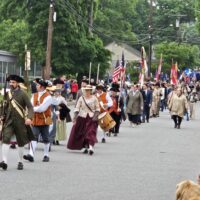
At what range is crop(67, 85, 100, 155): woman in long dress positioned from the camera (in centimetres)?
1791

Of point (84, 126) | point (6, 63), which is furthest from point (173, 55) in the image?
point (84, 126)

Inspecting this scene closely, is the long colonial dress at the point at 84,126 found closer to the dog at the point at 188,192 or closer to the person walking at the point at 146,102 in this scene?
the dog at the point at 188,192

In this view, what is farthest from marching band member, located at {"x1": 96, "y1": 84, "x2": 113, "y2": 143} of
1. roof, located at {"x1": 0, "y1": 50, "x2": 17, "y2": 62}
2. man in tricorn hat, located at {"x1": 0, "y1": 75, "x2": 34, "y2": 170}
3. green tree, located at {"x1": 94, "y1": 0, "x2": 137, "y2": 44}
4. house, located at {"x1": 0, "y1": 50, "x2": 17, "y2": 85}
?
green tree, located at {"x1": 94, "y1": 0, "x2": 137, "y2": 44}

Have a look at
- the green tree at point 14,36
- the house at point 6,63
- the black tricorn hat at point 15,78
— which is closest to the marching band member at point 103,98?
the black tricorn hat at point 15,78

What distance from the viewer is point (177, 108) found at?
1176 inches

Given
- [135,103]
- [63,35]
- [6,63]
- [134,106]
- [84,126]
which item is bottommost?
[84,126]

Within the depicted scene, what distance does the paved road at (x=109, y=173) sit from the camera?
38.8 ft

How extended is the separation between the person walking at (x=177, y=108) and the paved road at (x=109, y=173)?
24.1 ft

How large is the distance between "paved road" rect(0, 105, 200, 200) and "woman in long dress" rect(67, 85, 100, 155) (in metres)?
0.27

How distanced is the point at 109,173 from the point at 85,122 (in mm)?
3916

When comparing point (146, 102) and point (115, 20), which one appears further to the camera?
point (115, 20)

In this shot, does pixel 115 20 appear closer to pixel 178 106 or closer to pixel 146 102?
pixel 146 102

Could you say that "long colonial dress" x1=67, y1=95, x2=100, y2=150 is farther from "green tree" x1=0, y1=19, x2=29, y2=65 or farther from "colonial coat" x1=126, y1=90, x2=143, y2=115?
"green tree" x1=0, y1=19, x2=29, y2=65

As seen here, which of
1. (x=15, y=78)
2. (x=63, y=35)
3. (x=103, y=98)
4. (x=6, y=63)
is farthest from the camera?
(x=6, y=63)
